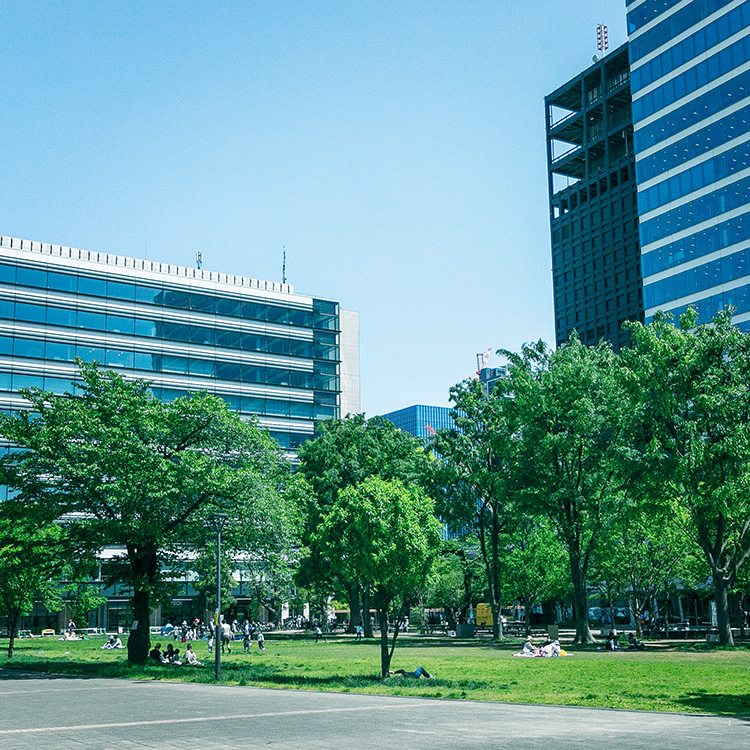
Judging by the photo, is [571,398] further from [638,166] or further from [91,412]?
[638,166]

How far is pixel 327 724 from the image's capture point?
16672 mm

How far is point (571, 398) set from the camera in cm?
4791

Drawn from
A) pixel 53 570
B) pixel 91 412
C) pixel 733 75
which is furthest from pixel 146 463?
pixel 733 75

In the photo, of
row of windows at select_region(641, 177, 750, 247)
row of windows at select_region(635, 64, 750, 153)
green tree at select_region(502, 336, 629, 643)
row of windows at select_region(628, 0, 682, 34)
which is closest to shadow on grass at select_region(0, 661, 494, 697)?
green tree at select_region(502, 336, 629, 643)

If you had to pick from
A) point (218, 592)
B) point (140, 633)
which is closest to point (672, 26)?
point (140, 633)

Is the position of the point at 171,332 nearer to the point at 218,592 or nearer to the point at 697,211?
the point at 697,211

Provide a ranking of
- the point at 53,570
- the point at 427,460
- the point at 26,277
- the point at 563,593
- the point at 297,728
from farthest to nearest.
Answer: the point at 26,277 → the point at 563,593 → the point at 427,460 → the point at 53,570 → the point at 297,728

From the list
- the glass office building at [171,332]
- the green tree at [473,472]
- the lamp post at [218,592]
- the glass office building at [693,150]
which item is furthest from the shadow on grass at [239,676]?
the glass office building at [693,150]

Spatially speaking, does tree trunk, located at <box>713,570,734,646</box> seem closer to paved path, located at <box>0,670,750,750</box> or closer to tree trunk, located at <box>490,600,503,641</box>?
tree trunk, located at <box>490,600,503,641</box>

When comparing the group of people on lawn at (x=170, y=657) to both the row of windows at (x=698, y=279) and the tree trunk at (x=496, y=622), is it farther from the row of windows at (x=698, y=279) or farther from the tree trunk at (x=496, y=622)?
the row of windows at (x=698, y=279)

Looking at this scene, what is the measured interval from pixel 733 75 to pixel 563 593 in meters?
45.0

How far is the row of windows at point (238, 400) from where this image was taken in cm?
8519

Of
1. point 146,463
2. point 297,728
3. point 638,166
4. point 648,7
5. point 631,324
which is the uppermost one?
point 648,7

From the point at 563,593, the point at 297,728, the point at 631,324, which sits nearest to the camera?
the point at 297,728
